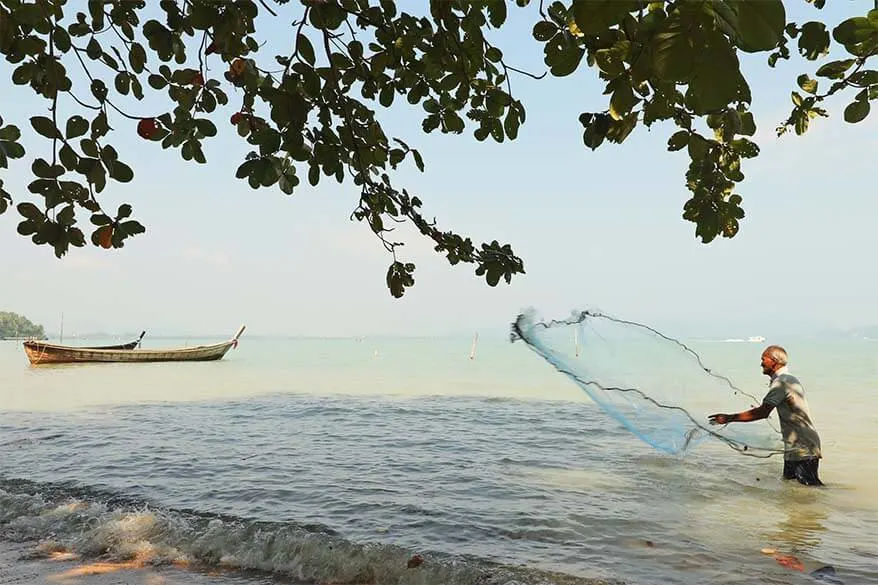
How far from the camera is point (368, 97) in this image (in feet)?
11.5

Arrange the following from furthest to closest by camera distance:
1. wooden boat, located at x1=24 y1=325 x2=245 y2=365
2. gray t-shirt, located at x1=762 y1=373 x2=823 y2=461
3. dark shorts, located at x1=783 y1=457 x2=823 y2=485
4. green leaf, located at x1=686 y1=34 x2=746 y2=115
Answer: wooden boat, located at x1=24 y1=325 x2=245 y2=365 → dark shorts, located at x1=783 y1=457 x2=823 y2=485 → gray t-shirt, located at x1=762 y1=373 x2=823 y2=461 → green leaf, located at x1=686 y1=34 x2=746 y2=115

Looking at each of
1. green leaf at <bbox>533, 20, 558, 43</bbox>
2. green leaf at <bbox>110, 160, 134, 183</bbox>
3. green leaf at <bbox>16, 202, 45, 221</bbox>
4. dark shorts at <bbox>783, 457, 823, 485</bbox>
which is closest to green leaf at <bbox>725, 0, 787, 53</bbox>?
green leaf at <bbox>533, 20, 558, 43</bbox>

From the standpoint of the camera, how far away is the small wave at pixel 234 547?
597 cm

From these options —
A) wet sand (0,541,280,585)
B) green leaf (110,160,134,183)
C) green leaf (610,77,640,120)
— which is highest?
green leaf (610,77,640,120)

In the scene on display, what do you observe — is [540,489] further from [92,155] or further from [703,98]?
[703,98]

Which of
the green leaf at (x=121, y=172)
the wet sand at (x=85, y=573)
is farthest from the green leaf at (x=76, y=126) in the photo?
the wet sand at (x=85, y=573)

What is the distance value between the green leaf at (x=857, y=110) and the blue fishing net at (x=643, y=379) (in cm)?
565

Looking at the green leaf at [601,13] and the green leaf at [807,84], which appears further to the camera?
the green leaf at [807,84]

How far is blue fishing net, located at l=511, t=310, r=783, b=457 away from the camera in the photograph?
8.04m

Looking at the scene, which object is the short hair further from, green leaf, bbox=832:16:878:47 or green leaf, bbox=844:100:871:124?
green leaf, bbox=832:16:878:47

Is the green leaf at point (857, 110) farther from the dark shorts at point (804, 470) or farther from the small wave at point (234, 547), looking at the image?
the dark shorts at point (804, 470)

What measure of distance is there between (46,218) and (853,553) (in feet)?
27.3

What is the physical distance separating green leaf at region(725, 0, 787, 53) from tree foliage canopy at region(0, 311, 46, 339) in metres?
185

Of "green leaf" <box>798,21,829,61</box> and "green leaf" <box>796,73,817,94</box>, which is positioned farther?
"green leaf" <box>796,73,817,94</box>
